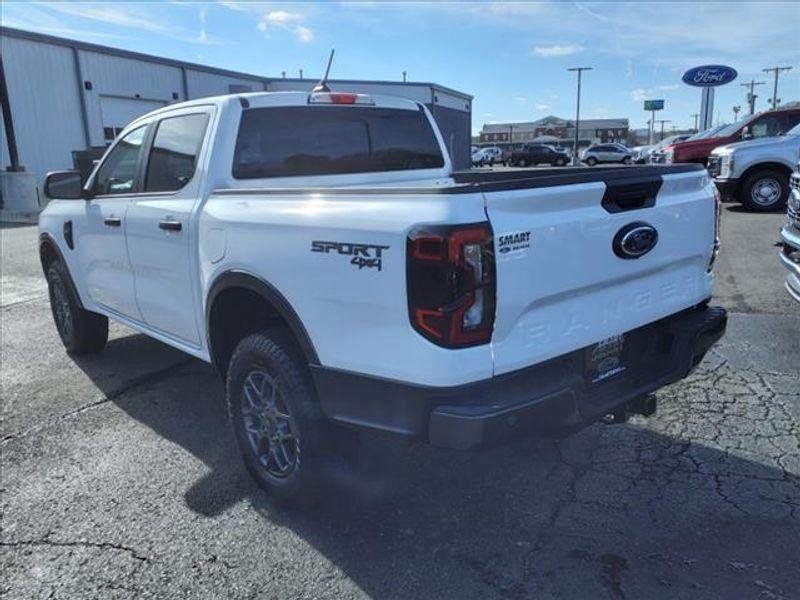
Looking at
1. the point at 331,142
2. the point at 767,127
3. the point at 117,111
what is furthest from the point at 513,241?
the point at 117,111

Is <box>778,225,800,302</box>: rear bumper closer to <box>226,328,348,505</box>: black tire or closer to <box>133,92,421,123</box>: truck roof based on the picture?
<box>133,92,421,123</box>: truck roof

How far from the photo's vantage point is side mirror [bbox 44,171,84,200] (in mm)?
4955

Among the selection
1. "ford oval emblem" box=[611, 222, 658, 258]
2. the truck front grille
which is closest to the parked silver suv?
the truck front grille

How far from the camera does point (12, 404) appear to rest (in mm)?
Answer: 4797

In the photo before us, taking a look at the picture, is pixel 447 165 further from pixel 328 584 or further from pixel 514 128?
pixel 514 128

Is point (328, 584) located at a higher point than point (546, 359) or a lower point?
lower

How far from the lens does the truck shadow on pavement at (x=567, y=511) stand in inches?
105

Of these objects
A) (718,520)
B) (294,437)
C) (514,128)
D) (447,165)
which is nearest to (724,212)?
(447,165)

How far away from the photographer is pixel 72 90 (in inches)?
969

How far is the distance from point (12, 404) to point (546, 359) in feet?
13.3

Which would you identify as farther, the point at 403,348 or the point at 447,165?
the point at 447,165

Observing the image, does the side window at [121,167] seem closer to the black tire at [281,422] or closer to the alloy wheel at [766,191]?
the black tire at [281,422]

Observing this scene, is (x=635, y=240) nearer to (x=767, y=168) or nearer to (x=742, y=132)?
(x=767, y=168)

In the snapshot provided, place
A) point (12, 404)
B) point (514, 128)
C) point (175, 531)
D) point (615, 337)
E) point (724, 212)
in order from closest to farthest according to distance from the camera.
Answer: point (615, 337) < point (175, 531) < point (12, 404) < point (724, 212) < point (514, 128)
